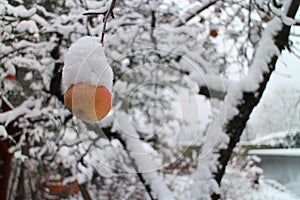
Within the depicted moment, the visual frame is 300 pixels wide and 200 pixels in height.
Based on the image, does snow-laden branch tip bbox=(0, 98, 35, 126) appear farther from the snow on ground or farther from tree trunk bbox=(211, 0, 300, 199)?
the snow on ground

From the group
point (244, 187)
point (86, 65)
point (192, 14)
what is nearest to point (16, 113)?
point (192, 14)

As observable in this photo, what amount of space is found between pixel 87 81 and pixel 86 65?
0.04 meters

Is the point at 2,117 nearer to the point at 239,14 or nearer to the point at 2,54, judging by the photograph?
the point at 2,54

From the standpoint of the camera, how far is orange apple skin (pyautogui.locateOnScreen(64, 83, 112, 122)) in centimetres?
70

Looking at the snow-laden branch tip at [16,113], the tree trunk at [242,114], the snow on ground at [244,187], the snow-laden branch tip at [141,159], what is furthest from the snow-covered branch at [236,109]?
the snow on ground at [244,187]

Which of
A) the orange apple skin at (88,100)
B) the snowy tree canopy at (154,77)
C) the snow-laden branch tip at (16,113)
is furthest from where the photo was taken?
the snow-laden branch tip at (16,113)

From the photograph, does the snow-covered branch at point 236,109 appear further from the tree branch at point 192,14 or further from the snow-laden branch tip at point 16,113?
the snow-laden branch tip at point 16,113

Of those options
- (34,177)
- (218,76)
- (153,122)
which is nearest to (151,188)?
(153,122)

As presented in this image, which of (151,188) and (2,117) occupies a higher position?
(2,117)

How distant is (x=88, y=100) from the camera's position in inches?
27.7

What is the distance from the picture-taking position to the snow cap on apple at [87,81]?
2.31 ft

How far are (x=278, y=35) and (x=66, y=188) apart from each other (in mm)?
3442

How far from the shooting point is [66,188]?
4.48 m

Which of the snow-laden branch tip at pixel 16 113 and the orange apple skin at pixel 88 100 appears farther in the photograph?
the snow-laden branch tip at pixel 16 113
